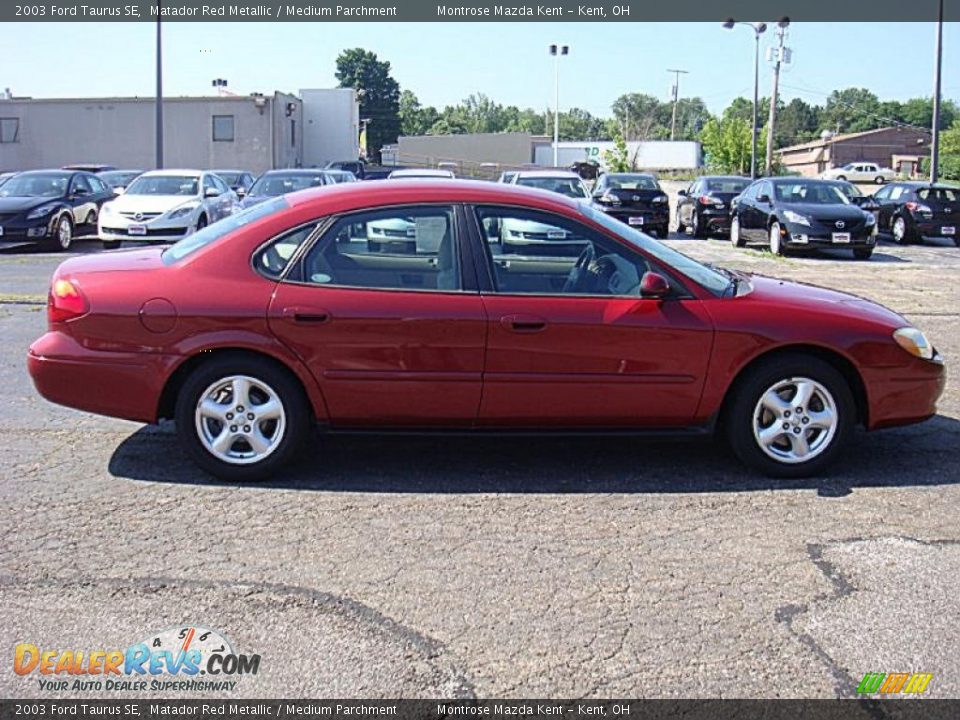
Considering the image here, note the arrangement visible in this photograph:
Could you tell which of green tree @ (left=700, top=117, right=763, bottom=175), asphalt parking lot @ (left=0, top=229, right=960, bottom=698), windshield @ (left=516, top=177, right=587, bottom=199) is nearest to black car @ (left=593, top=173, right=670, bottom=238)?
windshield @ (left=516, top=177, right=587, bottom=199)

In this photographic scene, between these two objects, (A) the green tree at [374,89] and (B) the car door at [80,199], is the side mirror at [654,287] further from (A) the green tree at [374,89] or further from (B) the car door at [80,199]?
(A) the green tree at [374,89]

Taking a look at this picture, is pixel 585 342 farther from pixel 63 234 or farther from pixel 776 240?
pixel 63 234

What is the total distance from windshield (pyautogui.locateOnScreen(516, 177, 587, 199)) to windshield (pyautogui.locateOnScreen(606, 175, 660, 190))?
315 cm

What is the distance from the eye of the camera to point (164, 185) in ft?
62.3

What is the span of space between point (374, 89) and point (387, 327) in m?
99.5

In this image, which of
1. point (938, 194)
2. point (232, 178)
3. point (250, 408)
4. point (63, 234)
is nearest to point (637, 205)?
point (938, 194)

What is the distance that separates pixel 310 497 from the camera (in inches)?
196

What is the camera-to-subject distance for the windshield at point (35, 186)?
19141mm

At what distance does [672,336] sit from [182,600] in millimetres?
2697

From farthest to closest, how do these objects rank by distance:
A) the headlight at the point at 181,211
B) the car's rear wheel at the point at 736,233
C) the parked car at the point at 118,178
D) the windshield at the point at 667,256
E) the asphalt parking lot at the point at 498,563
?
the parked car at the point at 118,178 < the car's rear wheel at the point at 736,233 < the headlight at the point at 181,211 < the windshield at the point at 667,256 < the asphalt parking lot at the point at 498,563

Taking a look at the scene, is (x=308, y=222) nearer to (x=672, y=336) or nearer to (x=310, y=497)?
(x=310, y=497)

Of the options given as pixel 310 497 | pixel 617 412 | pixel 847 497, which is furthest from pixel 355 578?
pixel 847 497

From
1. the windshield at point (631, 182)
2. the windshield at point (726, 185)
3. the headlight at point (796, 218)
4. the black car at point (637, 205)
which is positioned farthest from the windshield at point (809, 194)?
the windshield at point (726, 185)

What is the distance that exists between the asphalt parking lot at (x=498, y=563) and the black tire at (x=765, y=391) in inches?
4.1
